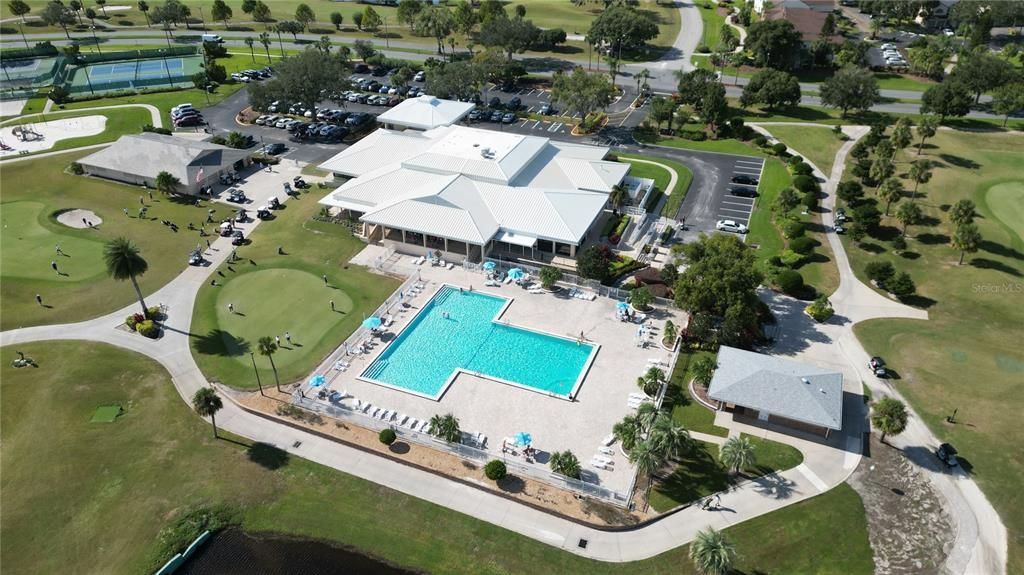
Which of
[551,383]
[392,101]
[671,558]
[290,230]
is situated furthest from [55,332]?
[392,101]

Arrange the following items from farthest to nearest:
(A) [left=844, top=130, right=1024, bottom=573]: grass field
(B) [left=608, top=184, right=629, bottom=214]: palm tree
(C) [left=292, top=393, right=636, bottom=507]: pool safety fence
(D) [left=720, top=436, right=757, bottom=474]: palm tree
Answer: (B) [left=608, top=184, right=629, bottom=214]: palm tree, (A) [left=844, top=130, right=1024, bottom=573]: grass field, (C) [left=292, top=393, right=636, bottom=507]: pool safety fence, (D) [left=720, top=436, right=757, bottom=474]: palm tree

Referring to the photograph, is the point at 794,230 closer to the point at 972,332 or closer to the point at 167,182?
the point at 972,332

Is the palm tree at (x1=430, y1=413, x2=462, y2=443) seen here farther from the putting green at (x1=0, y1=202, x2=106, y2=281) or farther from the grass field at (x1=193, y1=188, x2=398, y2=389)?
the putting green at (x1=0, y1=202, x2=106, y2=281)

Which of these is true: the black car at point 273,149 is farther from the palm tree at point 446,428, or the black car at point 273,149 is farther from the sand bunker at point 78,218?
the palm tree at point 446,428

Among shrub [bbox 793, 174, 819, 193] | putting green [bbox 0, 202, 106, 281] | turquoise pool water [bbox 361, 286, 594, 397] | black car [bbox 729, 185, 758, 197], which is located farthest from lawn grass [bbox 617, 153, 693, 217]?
putting green [bbox 0, 202, 106, 281]

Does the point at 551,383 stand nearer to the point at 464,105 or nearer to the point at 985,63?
the point at 464,105
